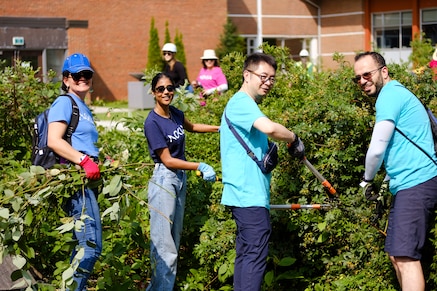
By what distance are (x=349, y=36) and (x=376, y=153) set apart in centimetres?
3237

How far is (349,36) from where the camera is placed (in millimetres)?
36031

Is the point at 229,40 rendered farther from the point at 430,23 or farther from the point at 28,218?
the point at 28,218

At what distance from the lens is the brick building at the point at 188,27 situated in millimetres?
28938

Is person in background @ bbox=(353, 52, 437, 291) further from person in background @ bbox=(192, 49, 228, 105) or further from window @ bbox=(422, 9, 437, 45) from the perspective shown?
window @ bbox=(422, 9, 437, 45)

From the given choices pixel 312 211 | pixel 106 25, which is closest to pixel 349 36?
pixel 106 25

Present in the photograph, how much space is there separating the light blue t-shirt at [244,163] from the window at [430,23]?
1151 inches

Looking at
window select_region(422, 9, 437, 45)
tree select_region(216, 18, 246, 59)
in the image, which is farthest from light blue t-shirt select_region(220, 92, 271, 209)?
window select_region(422, 9, 437, 45)

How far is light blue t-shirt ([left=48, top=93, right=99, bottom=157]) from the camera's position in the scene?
501cm

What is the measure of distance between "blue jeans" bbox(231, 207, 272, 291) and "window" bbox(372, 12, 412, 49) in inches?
1148

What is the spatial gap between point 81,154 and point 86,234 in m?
0.55

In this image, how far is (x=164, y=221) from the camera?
548cm

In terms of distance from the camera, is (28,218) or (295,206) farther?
(295,206)

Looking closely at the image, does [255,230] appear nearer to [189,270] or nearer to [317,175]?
[317,175]

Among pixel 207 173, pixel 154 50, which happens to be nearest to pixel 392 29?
pixel 154 50
